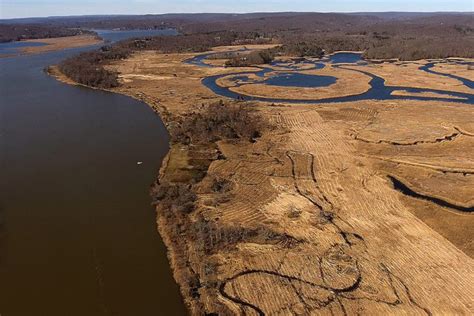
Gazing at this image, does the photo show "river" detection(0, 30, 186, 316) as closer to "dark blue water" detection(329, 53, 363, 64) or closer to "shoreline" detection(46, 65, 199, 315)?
"shoreline" detection(46, 65, 199, 315)

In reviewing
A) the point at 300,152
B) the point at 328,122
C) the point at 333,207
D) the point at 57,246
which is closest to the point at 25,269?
the point at 57,246

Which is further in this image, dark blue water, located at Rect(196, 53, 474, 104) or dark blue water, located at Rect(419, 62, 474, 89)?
dark blue water, located at Rect(419, 62, 474, 89)

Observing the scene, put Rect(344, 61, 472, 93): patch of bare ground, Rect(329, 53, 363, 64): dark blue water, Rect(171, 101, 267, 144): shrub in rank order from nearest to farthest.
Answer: Rect(171, 101, 267, 144): shrub
Rect(344, 61, 472, 93): patch of bare ground
Rect(329, 53, 363, 64): dark blue water

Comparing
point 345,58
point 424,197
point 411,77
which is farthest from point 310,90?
point 345,58

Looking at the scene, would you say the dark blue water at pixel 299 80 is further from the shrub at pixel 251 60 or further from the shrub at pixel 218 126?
the shrub at pixel 218 126

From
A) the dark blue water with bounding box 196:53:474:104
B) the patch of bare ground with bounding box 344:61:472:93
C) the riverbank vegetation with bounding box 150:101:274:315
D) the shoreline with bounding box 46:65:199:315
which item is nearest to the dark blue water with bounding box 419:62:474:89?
the patch of bare ground with bounding box 344:61:472:93

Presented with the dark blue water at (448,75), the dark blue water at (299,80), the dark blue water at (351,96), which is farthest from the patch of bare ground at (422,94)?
the dark blue water at (299,80)
